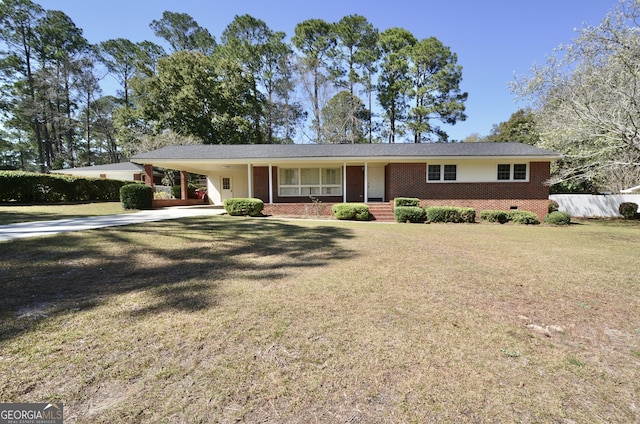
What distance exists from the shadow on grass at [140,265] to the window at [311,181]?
9.51 metres

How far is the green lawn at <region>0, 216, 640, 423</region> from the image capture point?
1.86 metres

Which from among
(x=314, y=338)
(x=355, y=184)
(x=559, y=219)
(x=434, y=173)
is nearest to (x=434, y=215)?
(x=434, y=173)

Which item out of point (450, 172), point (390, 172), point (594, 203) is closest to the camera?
point (450, 172)

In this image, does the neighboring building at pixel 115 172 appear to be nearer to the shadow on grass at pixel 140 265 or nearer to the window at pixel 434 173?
the shadow on grass at pixel 140 265

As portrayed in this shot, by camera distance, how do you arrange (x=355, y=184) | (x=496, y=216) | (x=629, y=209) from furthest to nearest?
1. (x=355, y=184)
2. (x=629, y=209)
3. (x=496, y=216)

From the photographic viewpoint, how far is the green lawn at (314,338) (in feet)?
6.12

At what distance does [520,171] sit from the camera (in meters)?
15.4

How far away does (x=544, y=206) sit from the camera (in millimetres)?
14953

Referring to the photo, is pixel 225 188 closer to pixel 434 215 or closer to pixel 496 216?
pixel 434 215

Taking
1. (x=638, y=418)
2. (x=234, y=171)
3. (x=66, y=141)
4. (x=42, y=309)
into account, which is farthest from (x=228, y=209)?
(x=66, y=141)

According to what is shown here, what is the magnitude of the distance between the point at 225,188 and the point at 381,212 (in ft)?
39.4

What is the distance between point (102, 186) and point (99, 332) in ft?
64.4

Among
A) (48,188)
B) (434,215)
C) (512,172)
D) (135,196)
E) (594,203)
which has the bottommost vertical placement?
(434,215)

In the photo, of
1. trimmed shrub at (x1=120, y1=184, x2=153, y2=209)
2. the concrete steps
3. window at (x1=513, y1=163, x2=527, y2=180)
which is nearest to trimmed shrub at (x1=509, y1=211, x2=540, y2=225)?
window at (x1=513, y1=163, x2=527, y2=180)
